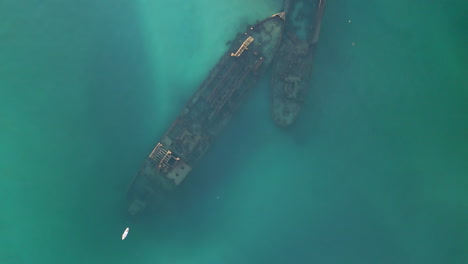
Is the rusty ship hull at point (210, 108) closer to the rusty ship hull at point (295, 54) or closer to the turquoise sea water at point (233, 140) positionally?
the rusty ship hull at point (295, 54)

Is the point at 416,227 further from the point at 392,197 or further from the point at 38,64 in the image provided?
the point at 38,64

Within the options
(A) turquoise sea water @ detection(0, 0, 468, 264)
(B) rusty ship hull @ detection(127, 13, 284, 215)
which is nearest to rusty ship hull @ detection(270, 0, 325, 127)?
(B) rusty ship hull @ detection(127, 13, 284, 215)

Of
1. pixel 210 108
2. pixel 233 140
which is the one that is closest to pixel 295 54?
pixel 210 108

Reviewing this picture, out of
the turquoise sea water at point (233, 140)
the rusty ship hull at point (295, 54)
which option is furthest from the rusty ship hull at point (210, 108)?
the turquoise sea water at point (233, 140)

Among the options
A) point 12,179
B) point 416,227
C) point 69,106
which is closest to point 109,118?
point 69,106

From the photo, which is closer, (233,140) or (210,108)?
(210,108)

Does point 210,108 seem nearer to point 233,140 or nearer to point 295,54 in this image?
point 233,140
